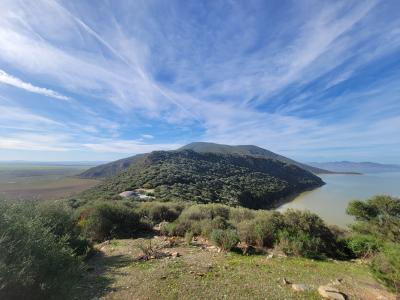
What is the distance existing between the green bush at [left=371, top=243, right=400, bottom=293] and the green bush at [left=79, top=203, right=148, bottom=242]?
9878 millimetres

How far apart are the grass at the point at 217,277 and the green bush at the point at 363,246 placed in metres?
1.47

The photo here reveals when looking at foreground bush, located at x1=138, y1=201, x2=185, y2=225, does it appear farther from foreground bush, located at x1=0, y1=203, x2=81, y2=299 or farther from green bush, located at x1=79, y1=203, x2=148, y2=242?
foreground bush, located at x1=0, y1=203, x2=81, y2=299

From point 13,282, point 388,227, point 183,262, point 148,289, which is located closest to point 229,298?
point 148,289

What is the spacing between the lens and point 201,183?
131 feet

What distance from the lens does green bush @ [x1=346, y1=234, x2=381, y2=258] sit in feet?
31.0

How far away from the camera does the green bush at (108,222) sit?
1173 centimetres

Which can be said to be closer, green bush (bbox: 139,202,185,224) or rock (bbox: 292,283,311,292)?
rock (bbox: 292,283,311,292)

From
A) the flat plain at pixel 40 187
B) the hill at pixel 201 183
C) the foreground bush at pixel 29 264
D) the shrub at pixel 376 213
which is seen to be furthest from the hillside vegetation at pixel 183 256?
the hill at pixel 201 183

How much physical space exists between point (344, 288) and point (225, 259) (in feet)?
11.0

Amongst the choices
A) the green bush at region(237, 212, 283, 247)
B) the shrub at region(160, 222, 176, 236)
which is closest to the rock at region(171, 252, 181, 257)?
the green bush at region(237, 212, 283, 247)

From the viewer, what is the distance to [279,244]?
9.60 meters

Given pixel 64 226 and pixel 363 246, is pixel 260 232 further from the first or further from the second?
pixel 64 226

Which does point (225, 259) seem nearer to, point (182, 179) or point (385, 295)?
point (385, 295)

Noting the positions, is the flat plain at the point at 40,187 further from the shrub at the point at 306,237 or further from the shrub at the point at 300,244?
the shrub at the point at 306,237
